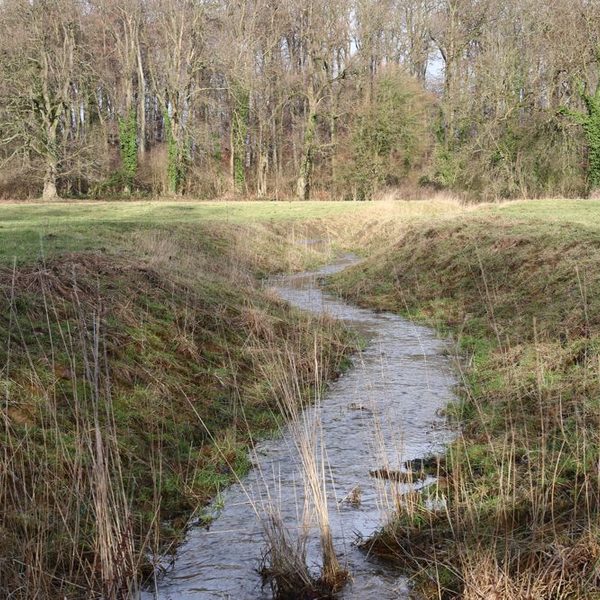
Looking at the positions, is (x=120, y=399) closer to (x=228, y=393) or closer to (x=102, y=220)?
(x=228, y=393)

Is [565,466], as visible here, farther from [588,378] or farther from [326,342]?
[326,342]

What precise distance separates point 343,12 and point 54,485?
4461 centimetres

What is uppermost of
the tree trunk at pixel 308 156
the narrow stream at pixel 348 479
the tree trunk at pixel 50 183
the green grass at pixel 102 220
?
the tree trunk at pixel 308 156

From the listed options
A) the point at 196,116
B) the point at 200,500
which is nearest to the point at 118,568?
the point at 200,500

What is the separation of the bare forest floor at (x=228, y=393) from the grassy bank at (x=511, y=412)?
0.11 feet

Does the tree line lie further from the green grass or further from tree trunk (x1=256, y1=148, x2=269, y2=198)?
the green grass

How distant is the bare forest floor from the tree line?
888 inches

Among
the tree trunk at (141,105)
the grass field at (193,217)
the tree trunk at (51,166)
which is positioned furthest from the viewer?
the tree trunk at (141,105)

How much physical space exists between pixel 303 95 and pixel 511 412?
138 feet

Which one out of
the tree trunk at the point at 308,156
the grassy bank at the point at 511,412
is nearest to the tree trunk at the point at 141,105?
the tree trunk at the point at 308,156

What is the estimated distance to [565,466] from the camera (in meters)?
6.00

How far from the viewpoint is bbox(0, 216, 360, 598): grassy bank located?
466 centimetres

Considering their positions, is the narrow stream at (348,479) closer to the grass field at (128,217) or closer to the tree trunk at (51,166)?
the grass field at (128,217)

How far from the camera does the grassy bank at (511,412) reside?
4613 mm
